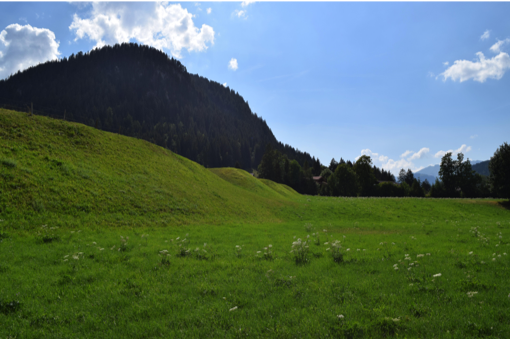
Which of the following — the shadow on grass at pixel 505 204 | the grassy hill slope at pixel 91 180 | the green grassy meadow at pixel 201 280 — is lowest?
the shadow on grass at pixel 505 204

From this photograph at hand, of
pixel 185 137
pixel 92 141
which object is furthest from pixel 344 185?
pixel 185 137

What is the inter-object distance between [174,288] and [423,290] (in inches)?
339

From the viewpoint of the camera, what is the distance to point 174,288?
802cm

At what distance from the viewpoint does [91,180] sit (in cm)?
2291

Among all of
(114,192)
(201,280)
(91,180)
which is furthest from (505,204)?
(91,180)

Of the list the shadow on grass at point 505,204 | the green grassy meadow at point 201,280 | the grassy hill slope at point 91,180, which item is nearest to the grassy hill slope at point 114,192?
the grassy hill slope at point 91,180

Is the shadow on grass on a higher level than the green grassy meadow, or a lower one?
lower

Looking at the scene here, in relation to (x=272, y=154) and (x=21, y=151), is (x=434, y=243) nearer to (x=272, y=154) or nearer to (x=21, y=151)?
(x=21, y=151)

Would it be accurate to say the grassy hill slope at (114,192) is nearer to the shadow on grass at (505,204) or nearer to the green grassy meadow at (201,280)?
the green grassy meadow at (201,280)

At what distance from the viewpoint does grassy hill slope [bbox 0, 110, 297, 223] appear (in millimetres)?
17984

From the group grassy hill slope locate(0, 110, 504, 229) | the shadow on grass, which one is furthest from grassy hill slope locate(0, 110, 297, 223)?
the shadow on grass

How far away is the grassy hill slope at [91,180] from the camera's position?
1798 cm

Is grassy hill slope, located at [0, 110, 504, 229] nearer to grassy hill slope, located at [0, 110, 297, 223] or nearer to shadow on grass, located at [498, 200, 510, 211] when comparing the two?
grassy hill slope, located at [0, 110, 297, 223]

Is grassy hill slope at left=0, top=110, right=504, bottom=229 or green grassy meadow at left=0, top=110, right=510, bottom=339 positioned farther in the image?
grassy hill slope at left=0, top=110, right=504, bottom=229
